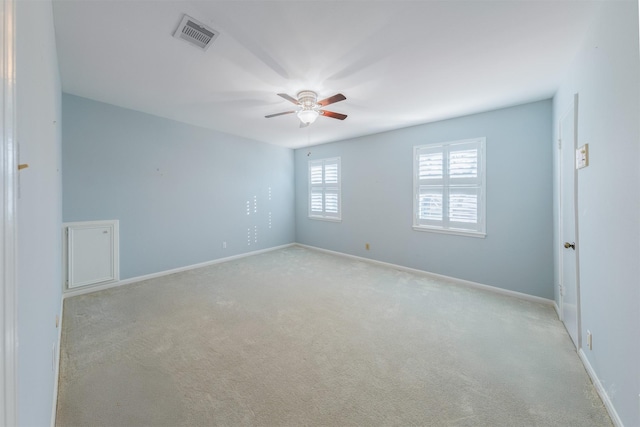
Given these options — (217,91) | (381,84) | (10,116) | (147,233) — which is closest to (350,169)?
(381,84)

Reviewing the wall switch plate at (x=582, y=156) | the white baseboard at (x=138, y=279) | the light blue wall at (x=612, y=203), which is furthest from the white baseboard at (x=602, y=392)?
the white baseboard at (x=138, y=279)

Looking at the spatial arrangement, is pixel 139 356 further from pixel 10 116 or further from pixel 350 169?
pixel 350 169

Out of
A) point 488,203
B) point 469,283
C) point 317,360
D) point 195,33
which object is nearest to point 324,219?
point 469,283

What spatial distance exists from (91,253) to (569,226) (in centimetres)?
557

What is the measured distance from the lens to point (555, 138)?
2.91m

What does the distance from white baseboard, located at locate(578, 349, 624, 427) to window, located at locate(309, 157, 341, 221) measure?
4.04 meters

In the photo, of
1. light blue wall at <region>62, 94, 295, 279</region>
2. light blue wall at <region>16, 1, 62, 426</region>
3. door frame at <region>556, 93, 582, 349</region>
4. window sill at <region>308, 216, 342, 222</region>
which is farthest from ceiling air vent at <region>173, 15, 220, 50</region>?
window sill at <region>308, 216, 342, 222</region>

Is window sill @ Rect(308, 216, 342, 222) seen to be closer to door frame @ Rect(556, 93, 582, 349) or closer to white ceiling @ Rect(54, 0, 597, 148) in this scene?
white ceiling @ Rect(54, 0, 597, 148)

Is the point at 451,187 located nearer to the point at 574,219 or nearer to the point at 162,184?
the point at 574,219

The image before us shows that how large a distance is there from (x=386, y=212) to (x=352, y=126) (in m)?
1.67

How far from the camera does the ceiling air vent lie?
1.83 metres

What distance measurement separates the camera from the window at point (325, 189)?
5.55 m

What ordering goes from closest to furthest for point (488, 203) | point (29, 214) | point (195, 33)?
point (29, 214)
point (195, 33)
point (488, 203)

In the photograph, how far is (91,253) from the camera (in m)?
3.40
